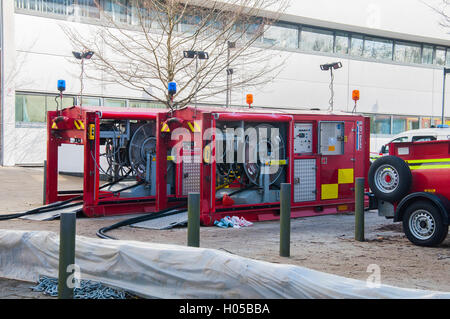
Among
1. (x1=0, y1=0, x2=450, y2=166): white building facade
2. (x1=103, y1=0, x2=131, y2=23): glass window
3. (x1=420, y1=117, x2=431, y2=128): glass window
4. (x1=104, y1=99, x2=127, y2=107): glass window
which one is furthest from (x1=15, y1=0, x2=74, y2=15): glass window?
(x1=420, y1=117, x2=431, y2=128): glass window

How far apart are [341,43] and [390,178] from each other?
2187 cm

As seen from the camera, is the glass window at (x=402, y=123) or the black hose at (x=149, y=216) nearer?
the black hose at (x=149, y=216)

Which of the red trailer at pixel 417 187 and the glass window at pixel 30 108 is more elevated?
the glass window at pixel 30 108

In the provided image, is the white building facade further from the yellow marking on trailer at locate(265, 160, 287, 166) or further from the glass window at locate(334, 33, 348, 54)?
the yellow marking on trailer at locate(265, 160, 287, 166)

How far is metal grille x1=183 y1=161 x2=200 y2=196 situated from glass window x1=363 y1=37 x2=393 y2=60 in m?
20.5

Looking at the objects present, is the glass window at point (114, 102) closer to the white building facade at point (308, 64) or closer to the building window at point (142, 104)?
the white building facade at point (308, 64)

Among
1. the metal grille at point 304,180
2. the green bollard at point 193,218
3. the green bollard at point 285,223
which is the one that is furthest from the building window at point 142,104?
the green bollard at point 193,218

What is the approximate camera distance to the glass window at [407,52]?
32.0 m

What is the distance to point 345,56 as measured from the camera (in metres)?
29.5

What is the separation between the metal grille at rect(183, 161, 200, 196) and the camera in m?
12.3

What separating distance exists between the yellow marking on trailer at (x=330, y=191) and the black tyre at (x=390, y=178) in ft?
10.6

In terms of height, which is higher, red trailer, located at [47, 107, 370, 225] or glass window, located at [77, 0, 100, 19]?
glass window, located at [77, 0, 100, 19]

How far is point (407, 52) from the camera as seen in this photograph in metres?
32.5
